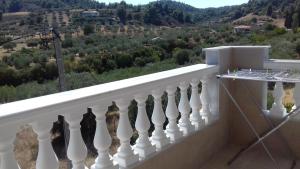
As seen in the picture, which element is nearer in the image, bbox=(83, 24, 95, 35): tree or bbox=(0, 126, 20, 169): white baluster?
bbox=(0, 126, 20, 169): white baluster

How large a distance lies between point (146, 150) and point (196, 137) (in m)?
0.77

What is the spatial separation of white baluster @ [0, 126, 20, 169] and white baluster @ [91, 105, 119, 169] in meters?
0.54

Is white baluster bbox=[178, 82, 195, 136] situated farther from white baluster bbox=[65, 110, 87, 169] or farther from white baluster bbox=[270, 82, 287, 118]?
white baluster bbox=[65, 110, 87, 169]

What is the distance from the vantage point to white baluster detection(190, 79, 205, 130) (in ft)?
9.57

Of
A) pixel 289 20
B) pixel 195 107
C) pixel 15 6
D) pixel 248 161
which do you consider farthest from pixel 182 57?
pixel 15 6

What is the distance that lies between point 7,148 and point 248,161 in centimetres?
239

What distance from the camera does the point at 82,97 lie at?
5.83 ft

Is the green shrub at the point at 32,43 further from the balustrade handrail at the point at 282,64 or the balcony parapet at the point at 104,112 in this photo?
the balcony parapet at the point at 104,112

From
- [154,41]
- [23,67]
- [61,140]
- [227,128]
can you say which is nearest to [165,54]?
[154,41]

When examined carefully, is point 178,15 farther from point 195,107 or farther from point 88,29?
point 195,107

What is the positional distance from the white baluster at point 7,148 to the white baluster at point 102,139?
542 millimetres

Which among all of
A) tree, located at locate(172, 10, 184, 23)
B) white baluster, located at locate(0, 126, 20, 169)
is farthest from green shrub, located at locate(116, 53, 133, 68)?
tree, located at locate(172, 10, 184, 23)

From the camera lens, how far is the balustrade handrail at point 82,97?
149 cm

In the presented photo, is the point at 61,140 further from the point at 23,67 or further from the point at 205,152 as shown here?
the point at 23,67
